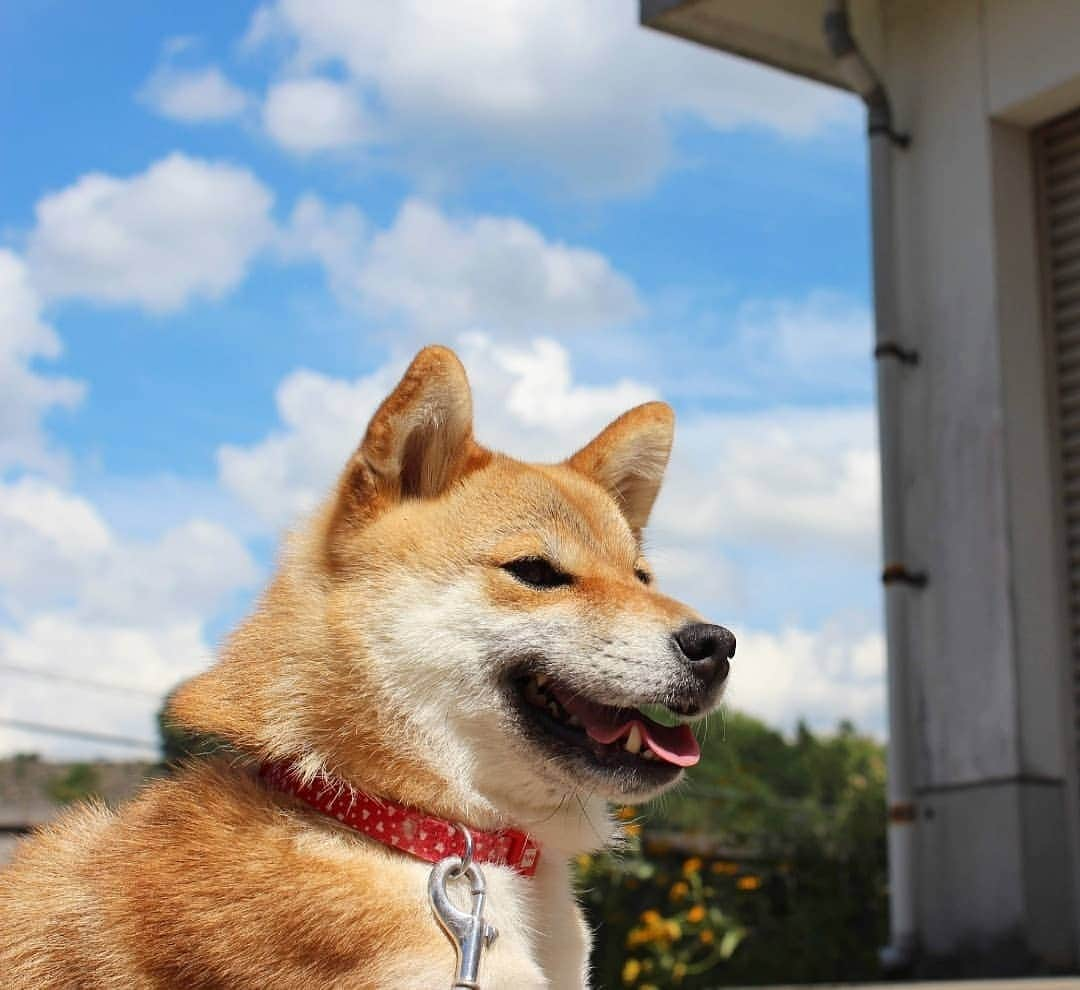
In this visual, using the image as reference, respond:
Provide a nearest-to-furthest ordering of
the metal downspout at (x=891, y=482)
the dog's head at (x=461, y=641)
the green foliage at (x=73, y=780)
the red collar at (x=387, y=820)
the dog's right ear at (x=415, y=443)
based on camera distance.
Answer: the red collar at (x=387, y=820) < the dog's head at (x=461, y=641) < the dog's right ear at (x=415, y=443) < the metal downspout at (x=891, y=482) < the green foliage at (x=73, y=780)

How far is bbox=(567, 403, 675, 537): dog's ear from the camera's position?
340cm

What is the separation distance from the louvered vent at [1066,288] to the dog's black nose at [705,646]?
446cm

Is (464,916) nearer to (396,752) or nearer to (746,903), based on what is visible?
(396,752)

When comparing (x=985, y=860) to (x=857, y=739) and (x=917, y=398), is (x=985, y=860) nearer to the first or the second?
(x=917, y=398)

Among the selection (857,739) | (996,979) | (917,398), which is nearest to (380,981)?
(996,979)

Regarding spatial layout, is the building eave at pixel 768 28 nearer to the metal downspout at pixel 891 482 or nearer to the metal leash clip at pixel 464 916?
the metal downspout at pixel 891 482

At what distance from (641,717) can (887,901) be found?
555 cm

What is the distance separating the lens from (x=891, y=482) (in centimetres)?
721

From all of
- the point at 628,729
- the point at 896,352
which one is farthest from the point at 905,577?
the point at 628,729

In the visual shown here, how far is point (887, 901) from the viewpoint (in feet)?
25.8

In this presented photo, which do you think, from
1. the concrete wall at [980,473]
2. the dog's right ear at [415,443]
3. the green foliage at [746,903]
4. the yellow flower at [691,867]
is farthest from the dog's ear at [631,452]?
the yellow flower at [691,867]

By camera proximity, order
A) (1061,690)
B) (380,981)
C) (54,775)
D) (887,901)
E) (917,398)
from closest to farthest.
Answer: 1. (380,981)
2. (1061,690)
3. (917,398)
4. (887,901)
5. (54,775)

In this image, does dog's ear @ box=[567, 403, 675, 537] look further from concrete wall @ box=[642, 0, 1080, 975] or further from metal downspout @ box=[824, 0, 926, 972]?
metal downspout @ box=[824, 0, 926, 972]

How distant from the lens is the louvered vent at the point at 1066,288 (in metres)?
6.84
